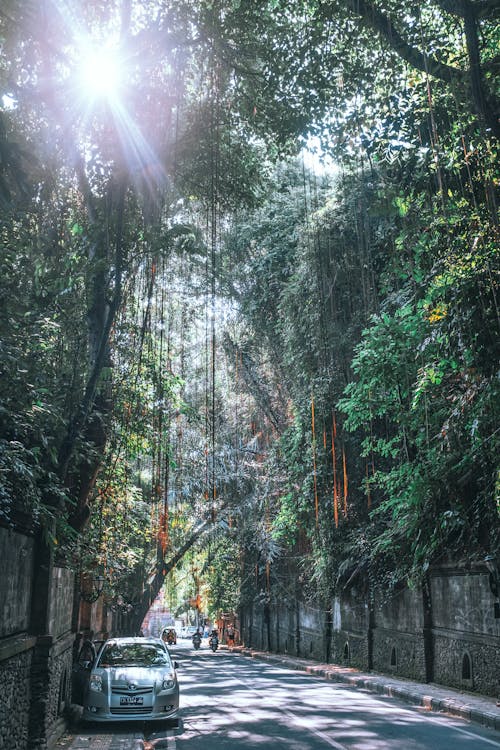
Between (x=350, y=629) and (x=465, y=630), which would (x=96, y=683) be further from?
(x=350, y=629)

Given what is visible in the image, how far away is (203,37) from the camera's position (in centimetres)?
1148

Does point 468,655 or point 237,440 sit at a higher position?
point 237,440

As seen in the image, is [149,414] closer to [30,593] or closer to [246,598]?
[30,593]

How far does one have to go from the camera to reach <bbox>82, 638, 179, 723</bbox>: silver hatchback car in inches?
401

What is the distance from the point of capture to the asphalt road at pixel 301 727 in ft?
28.5

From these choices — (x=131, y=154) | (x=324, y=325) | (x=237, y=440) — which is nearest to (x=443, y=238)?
(x=131, y=154)

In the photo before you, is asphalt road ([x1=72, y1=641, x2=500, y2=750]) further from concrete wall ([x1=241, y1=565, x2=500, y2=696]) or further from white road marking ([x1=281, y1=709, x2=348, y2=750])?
concrete wall ([x1=241, y1=565, x2=500, y2=696])

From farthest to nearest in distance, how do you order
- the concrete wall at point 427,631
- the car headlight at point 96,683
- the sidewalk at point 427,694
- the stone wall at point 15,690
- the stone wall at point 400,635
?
the stone wall at point 400,635 < the concrete wall at point 427,631 < the sidewalk at point 427,694 < the car headlight at point 96,683 < the stone wall at point 15,690

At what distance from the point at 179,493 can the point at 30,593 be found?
67.9 ft

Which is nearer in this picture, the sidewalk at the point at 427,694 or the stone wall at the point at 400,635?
the sidewalk at the point at 427,694

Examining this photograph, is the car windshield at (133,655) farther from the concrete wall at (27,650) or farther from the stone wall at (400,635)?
the stone wall at (400,635)

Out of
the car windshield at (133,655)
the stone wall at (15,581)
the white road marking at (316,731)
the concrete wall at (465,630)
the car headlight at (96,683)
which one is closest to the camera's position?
the stone wall at (15,581)

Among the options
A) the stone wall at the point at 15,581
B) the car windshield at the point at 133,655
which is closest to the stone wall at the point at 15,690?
the stone wall at the point at 15,581

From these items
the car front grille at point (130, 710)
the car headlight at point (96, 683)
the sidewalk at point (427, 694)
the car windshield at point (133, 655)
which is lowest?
the sidewalk at point (427, 694)
